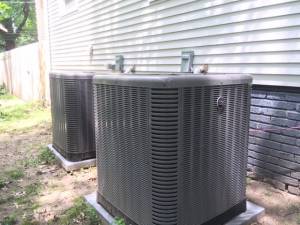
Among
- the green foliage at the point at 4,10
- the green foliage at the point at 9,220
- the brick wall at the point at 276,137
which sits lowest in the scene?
the green foliage at the point at 9,220

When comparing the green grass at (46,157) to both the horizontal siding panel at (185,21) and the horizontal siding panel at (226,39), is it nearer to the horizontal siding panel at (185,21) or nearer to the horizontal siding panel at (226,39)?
the horizontal siding panel at (226,39)

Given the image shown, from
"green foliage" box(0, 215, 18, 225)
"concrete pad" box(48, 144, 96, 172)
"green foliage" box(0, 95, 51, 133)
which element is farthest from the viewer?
"green foliage" box(0, 95, 51, 133)

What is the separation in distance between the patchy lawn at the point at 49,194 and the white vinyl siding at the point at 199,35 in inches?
43.8

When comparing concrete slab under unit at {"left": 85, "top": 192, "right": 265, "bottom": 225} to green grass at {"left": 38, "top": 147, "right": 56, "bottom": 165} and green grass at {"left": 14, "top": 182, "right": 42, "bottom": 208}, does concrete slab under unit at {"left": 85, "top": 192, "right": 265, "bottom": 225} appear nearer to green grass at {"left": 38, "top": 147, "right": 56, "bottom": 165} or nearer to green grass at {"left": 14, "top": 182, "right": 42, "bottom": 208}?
green grass at {"left": 14, "top": 182, "right": 42, "bottom": 208}

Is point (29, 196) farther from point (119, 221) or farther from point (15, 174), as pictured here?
point (119, 221)

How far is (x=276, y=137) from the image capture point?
145 inches

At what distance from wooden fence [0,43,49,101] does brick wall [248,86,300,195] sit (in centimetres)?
938

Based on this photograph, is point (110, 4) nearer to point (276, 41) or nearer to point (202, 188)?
point (276, 41)

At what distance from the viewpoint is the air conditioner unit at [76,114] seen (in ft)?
15.4

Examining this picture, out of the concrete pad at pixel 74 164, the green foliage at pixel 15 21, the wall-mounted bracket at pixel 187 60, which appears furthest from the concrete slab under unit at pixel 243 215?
the green foliage at pixel 15 21

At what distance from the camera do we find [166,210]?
94.3 inches

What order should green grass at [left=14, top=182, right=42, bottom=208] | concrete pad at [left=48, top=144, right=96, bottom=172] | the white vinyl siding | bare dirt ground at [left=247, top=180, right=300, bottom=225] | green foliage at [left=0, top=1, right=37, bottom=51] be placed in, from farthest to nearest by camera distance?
green foliage at [left=0, top=1, right=37, bottom=51] → concrete pad at [left=48, top=144, right=96, bottom=172] → green grass at [left=14, top=182, right=42, bottom=208] → the white vinyl siding → bare dirt ground at [left=247, top=180, right=300, bottom=225]

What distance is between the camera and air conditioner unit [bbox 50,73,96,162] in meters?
4.69

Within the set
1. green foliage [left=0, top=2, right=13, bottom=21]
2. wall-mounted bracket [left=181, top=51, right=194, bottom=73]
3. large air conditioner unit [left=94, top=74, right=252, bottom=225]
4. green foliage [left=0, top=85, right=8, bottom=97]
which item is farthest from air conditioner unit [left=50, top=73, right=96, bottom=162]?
green foliage [left=0, top=2, right=13, bottom=21]
